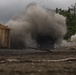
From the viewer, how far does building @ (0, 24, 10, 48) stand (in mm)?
59434

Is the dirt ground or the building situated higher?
the building

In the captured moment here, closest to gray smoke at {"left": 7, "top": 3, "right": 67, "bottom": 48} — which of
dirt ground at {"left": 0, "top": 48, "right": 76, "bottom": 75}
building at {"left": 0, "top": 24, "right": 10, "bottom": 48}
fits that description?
building at {"left": 0, "top": 24, "right": 10, "bottom": 48}

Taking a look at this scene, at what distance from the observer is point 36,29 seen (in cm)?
7069

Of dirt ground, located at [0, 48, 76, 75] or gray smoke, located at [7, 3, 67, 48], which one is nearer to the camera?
dirt ground, located at [0, 48, 76, 75]

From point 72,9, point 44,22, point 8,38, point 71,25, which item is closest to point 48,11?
point 44,22

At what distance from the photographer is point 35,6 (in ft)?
233

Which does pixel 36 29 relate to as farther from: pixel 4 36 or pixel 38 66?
pixel 38 66

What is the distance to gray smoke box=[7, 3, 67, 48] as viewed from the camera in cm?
6769

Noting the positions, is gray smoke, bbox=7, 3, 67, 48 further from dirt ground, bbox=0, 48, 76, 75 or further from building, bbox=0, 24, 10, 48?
dirt ground, bbox=0, 48, 76, 75

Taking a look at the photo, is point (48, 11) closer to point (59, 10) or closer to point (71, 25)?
point (71, 25)

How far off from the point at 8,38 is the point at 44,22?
13.4 m

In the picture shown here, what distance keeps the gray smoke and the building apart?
4.51 meters

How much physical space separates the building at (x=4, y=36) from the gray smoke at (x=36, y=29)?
451 cm

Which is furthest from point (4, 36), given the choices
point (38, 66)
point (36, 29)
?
point (38, 66)
